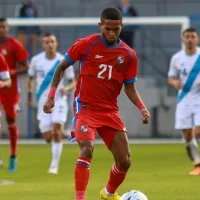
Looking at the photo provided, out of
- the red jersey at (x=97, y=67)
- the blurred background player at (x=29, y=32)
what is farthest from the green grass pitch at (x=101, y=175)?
the blurred background player at (x=29, y=32)

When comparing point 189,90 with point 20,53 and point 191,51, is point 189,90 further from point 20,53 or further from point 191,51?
point 20,53

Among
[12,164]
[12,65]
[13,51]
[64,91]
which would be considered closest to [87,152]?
[64,91]

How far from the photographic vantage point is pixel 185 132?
14914 millimetres

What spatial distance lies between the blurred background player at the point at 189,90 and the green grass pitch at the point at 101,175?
54cm

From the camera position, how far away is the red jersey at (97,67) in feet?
32.3

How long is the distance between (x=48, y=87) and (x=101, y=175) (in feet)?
6.98

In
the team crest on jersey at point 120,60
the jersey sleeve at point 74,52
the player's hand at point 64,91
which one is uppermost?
the jersey sleeve at point 74,52

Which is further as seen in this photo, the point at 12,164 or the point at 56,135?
the point at 12,164

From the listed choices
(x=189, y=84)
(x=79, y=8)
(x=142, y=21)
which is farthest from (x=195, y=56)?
Result: (x=79, y=8)

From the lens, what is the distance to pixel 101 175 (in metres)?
14.5

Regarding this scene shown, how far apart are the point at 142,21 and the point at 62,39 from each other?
Result: 235 cm

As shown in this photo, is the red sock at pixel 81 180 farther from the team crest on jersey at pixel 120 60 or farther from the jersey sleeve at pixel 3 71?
the jersey sleeve at pixel 3 71

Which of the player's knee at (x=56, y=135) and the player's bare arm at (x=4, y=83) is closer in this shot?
the player's bare arm at (x=4, y=83)

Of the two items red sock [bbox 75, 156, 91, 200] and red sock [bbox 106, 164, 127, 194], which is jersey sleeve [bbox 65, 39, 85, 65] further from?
red sock [bbox 106, 164, 127, 194]
